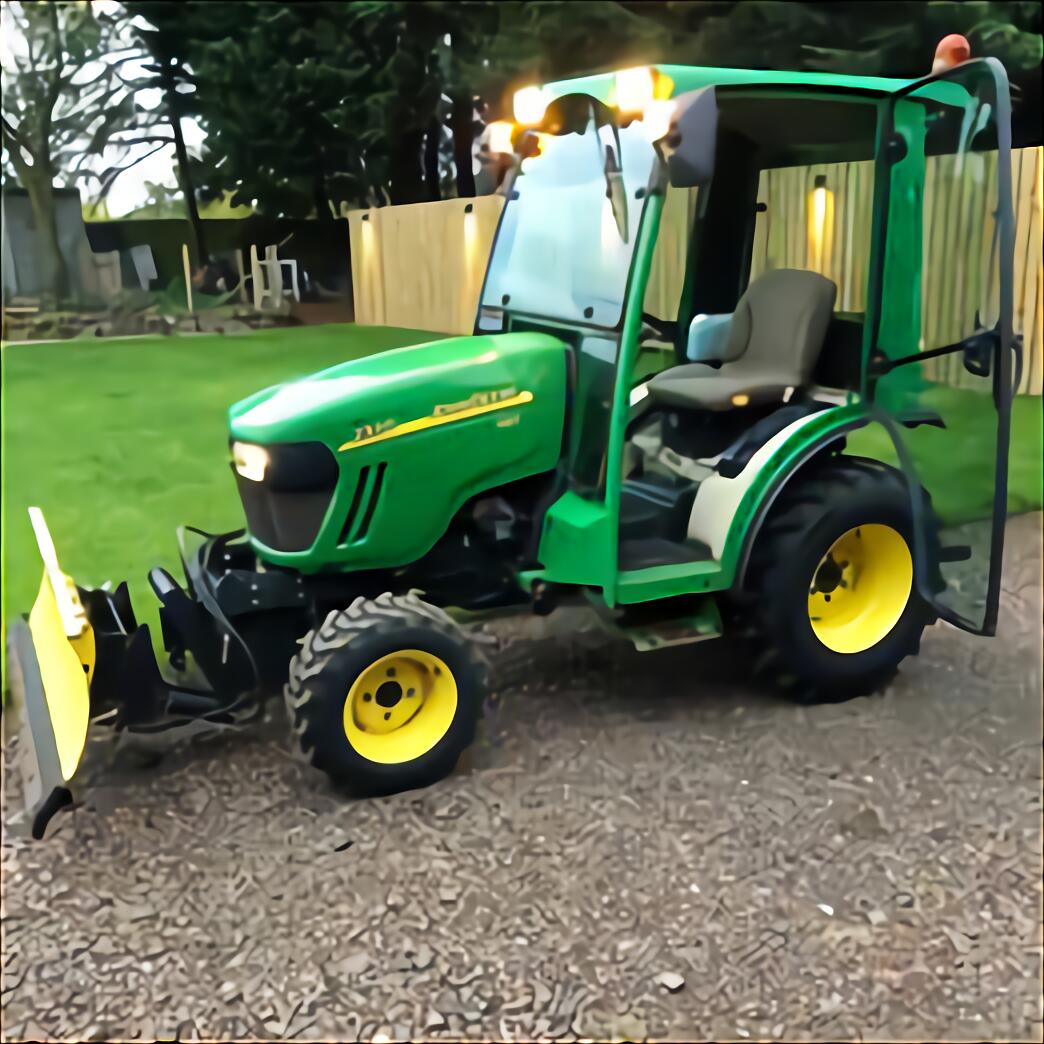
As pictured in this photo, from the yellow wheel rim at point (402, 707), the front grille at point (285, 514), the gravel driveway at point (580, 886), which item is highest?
the front grille at point (285, 514)

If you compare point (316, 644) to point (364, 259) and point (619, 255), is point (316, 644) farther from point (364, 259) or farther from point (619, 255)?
point (619, 255)

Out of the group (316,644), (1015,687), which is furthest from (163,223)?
(1015,687)

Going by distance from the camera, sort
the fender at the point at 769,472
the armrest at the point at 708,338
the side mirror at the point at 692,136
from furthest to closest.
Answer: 1. the armrest at the point at 708,338
2. the fender at the point at 769,472
3. the side mirror at the point at 692,136

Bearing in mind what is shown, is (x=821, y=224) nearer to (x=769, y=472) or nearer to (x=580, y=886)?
(x=769, y=472)

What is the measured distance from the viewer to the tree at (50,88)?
2.10 m

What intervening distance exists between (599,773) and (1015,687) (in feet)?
3.79

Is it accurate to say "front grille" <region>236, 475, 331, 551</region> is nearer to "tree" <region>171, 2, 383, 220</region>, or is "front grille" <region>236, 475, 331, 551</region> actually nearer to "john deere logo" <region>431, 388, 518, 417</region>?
"john deere logo" <region>431, 388, 518, 417</region>

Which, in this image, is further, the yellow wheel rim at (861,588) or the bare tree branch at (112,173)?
the yellow wheel rim at (861,588)

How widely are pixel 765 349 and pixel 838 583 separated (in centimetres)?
63

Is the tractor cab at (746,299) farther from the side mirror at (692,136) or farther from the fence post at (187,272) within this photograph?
the fence post at (187,272)

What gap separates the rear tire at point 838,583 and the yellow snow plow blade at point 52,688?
4.89ft

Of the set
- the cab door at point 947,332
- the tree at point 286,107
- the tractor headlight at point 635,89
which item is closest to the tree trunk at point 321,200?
the tree at point 286,107

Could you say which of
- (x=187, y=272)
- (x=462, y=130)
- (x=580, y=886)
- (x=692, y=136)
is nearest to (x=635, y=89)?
(x=692, y=136)

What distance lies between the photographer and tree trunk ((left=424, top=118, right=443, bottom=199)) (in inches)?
86.7
